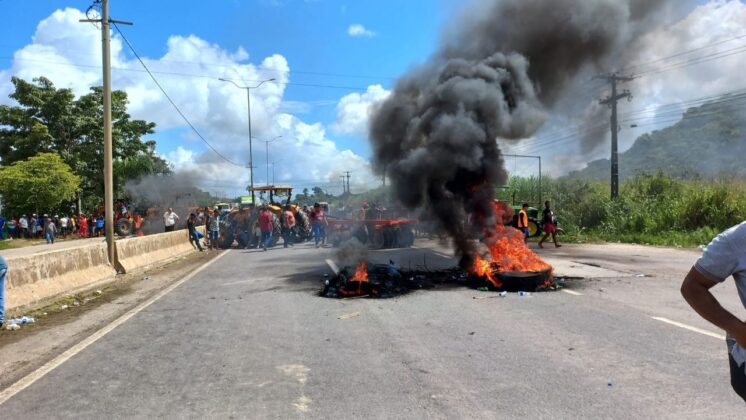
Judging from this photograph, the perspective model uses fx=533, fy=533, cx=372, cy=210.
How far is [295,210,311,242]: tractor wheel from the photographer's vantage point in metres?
22.8

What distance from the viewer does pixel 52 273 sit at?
920 cm

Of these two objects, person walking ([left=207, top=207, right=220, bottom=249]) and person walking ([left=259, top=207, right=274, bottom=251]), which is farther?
person walking ([left=207, top=207, right=220, bottom=249])

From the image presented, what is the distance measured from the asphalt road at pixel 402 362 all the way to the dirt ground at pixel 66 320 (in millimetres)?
434

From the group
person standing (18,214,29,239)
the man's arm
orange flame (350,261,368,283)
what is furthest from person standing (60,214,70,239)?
the man's arm

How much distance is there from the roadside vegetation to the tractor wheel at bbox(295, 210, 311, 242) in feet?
27.0

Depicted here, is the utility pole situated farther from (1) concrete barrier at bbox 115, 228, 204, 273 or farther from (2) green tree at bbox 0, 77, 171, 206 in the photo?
(2) green tree at bbox 0, 77, 171, 206

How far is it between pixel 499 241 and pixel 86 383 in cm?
774

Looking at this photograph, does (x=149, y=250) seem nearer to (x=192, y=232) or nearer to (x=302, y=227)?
(x=192, y=232)

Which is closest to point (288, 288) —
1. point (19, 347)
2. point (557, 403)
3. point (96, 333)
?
point (96, 333)

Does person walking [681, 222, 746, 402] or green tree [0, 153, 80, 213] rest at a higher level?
green tree [0, 153, 80, 213]

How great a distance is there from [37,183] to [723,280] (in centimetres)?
3500

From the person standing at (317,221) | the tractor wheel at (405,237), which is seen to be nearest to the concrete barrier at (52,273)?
the tractor wheel at (405,237)

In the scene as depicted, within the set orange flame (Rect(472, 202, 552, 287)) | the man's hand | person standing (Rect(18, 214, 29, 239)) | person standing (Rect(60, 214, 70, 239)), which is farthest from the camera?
person standing (Rect(60, 214, 70, 239))

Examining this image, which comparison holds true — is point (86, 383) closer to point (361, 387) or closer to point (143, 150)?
point (361, 387)
